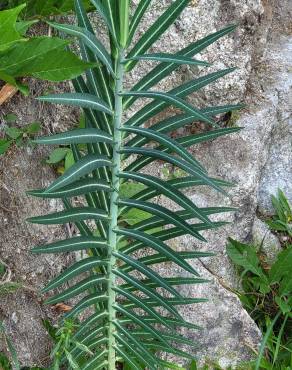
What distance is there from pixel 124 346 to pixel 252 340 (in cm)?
77

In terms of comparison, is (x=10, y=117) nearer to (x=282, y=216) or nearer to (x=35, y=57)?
(x=35, y=57)

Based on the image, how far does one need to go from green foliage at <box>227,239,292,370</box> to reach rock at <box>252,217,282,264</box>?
0.05 m

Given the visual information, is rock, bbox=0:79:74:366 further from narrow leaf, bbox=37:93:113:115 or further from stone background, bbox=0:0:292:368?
narrow leaf, bbox=37:93:113:115

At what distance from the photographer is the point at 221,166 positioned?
248cm

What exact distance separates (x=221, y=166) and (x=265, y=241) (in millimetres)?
389

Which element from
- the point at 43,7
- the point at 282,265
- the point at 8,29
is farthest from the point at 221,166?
the point at 8,29

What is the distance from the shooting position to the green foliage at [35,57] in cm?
151

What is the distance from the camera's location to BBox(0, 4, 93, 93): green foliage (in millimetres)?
1513

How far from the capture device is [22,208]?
2078 mm

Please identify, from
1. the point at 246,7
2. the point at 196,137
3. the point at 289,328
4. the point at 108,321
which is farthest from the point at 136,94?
the point at 289,328

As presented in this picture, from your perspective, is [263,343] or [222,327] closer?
[263,343]

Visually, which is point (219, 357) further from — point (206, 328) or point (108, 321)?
point (108, 321)

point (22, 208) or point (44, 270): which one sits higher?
point (22, 208)

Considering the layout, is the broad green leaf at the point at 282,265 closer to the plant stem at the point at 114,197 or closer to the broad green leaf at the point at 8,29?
the plant stem at the point at 114,197
